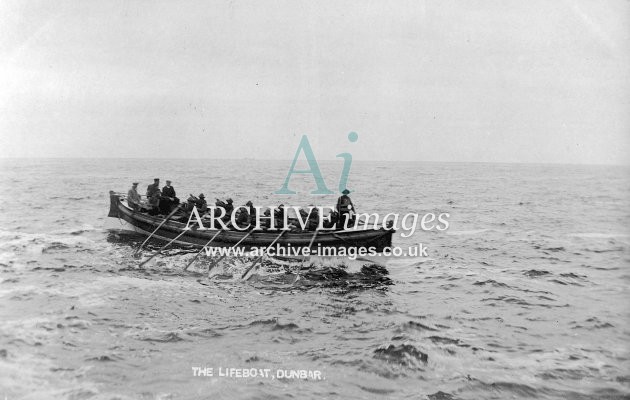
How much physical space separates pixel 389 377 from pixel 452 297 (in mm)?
6366

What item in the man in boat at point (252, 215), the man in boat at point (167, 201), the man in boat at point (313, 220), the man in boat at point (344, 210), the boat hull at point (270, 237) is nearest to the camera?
the boat hull at point (270, 237)

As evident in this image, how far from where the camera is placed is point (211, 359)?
9.66m

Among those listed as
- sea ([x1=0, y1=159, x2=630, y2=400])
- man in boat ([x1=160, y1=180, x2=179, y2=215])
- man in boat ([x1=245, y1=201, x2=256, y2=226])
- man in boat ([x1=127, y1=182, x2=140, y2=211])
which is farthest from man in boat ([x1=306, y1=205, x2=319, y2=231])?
man in boat ([x1=127, y1=182, x2=140, y2=211])

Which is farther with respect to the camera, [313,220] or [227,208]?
[227,208]

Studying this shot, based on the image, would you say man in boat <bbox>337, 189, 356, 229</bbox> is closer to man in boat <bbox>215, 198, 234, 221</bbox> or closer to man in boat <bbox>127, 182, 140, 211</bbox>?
man in boat <bbox>215, 198, 234, 221</bbox>

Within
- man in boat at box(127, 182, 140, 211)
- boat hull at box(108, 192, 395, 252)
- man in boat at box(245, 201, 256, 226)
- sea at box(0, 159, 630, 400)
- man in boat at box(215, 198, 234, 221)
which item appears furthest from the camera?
man in boat at box(127, 182, 140, 211)

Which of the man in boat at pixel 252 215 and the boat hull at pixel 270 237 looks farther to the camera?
the man in boat at pixel 252 215

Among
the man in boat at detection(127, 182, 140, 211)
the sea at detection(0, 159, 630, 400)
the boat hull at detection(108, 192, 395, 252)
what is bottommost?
the sea at detection(0, 159, 630, 400)

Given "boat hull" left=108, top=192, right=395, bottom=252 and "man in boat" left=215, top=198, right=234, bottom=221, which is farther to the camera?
"man in boat" left=215, top=198, right=234, bottom=221

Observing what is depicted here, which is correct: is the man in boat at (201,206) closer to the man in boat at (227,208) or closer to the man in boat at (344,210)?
the man in boat at (227,208)

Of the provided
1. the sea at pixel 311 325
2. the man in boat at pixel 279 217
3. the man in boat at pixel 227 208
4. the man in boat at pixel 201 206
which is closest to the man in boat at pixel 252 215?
the man in boat at pixel 279 217

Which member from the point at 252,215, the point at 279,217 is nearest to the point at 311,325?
the point at 279,217

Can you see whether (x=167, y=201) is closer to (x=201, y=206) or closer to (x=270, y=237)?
(x=201, y=206)

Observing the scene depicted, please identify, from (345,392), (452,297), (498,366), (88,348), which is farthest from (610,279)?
(88,348)
